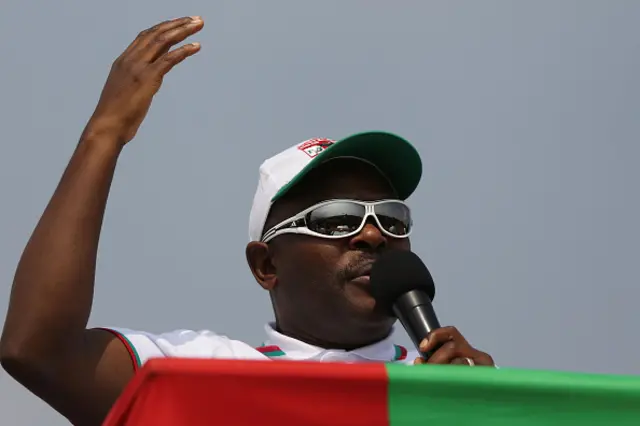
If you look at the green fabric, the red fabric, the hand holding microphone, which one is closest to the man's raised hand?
the hand holding microphone

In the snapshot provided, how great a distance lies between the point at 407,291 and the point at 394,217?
2.39 feet

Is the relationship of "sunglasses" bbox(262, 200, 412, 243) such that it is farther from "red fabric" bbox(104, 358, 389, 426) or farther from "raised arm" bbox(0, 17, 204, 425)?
"red fabric" bbox(104, 358, 389, 426)

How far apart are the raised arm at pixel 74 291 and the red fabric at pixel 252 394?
3.32ft

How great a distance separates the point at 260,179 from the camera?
13.9ft

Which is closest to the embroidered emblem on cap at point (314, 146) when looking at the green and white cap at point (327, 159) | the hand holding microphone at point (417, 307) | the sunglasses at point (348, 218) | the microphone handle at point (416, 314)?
the green and white cap at point (327, 159)

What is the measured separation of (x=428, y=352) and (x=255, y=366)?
3.35 ft

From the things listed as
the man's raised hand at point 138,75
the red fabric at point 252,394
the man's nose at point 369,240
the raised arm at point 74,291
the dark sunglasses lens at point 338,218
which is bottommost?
the red fabric at point 252,394

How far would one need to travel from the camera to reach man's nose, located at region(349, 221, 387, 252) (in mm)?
3672

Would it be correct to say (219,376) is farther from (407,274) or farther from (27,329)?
(407,274)

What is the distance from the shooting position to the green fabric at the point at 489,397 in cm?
190

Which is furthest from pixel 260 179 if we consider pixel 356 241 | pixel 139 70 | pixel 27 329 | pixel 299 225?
pixel 27 329

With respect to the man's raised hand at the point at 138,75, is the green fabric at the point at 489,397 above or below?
below

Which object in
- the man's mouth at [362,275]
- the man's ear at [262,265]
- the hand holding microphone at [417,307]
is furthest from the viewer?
the man's ear at [262,265]

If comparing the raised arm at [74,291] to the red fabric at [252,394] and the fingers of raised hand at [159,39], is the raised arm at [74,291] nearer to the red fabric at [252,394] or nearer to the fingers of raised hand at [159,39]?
the fingers of raised hand at [159,39]
